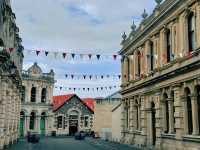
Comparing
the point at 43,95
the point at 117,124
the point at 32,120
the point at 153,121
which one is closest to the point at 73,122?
the point at 43,95

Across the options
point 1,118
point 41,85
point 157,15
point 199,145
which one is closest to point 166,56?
point 157,15

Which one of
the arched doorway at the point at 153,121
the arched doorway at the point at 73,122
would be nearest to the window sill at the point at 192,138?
the arched doorway at the point at 153,121

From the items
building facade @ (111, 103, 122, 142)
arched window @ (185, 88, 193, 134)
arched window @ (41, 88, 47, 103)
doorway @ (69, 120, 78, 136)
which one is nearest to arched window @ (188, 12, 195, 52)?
arched window @ (185, 88, 193, 134)

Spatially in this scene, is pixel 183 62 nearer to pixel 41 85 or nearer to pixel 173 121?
pixel 173 121

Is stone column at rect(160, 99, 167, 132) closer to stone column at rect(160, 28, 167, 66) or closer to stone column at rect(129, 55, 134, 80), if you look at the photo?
stone column at rect(160, 28, 167, 66)

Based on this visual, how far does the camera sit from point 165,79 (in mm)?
27672

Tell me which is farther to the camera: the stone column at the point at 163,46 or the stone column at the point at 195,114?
the stone column at the point at 163,46

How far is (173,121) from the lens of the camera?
26891 millimetres

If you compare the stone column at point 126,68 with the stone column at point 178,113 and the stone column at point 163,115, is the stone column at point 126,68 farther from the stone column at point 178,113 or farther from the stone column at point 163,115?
the stone column at point 178,113

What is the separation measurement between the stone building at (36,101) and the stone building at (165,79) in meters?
26.3

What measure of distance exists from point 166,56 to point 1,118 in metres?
13.0

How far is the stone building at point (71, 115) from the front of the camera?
6662 cm

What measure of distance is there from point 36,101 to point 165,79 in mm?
38566

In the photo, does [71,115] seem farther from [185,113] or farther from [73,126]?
[185,113]
